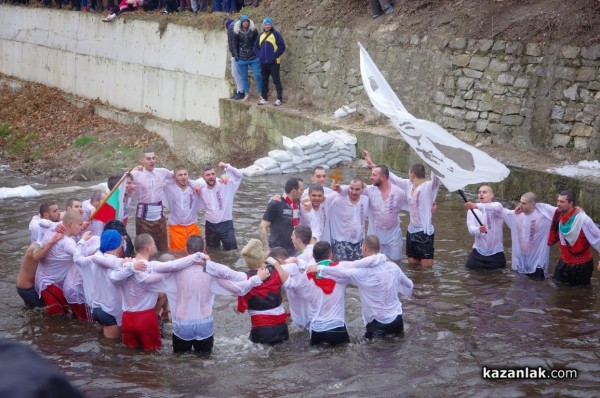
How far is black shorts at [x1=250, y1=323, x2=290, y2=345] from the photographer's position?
7754 mm

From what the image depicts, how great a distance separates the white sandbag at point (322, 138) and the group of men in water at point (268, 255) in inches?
182

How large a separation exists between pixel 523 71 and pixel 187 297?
341 inches

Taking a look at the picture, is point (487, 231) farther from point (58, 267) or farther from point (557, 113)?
point (58, 267)

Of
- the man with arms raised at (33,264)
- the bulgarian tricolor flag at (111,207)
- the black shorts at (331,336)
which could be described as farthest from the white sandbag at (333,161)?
the black shorts at (331,336)

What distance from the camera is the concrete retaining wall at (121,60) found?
69.0 ft

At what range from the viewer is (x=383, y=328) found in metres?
7.88

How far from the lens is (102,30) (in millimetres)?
25047

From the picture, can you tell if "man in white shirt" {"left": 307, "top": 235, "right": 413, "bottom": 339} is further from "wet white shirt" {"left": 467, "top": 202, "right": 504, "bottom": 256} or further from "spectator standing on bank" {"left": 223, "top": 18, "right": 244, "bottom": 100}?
"spectator standing on bank" {"left": 223, "top": 18, "right": 244, "bottom": 100}

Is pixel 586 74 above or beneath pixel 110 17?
beneath

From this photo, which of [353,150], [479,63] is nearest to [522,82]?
[479,63]

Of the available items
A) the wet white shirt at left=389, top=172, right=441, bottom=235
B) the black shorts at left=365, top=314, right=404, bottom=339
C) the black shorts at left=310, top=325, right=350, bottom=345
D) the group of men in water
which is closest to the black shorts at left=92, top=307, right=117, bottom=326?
the group of men in water

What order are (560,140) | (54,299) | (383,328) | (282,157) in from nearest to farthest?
1. (383,328)
2. (54,299)
3. (560,140)
4. (282,157)

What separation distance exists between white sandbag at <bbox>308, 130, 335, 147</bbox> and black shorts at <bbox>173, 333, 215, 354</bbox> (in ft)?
27.2

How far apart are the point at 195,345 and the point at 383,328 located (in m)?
1.81
